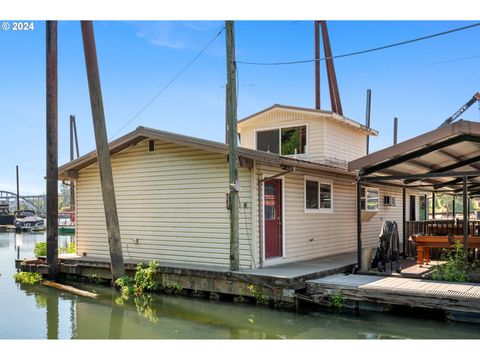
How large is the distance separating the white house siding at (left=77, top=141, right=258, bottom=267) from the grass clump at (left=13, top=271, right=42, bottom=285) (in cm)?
141

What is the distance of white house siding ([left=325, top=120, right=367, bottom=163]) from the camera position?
1300 cm

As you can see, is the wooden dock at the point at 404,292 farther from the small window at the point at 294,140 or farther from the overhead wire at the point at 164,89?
the overhead wire at the point at 164,89

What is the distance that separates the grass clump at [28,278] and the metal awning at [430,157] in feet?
27.9

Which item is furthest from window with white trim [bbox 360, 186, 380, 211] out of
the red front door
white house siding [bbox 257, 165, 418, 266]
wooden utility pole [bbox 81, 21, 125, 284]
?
wooden utility pole [bbox 81, 21, 125, 284]

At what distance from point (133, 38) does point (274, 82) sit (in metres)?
6.23

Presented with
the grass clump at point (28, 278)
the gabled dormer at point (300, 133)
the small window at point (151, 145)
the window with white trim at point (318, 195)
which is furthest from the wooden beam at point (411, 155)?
the grass clump at point (28, 278)

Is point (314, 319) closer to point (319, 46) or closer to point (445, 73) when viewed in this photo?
point (445, 73)

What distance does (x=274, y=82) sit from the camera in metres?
16.3

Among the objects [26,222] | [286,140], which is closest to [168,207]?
[286,140]

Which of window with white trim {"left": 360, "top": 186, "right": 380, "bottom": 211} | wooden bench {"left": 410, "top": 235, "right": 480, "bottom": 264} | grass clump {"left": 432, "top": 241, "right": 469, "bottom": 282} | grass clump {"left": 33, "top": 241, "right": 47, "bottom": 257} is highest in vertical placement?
window with white trim {"left": 360, "top": 186, "right": 380, "bottom": 211}

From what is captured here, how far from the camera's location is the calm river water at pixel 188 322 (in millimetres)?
6441

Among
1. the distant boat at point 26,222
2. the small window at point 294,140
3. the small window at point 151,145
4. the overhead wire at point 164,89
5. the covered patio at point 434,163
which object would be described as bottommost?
the distant boat at point 26,222

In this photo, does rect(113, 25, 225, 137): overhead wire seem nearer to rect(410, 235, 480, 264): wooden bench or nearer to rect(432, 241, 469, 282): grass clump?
rect(410, 235, 480, 264): wooden bench

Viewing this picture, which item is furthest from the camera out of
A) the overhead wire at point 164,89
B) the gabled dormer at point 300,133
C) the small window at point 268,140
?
the small window at point 268,140
